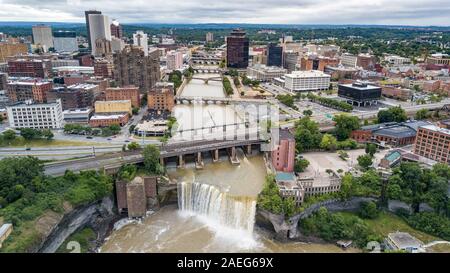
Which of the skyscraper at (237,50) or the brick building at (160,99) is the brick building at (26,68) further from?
the skyscraper at (237,50)

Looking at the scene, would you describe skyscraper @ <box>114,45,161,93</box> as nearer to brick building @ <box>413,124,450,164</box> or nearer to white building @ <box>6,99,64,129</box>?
white building @ <box>6,99,64,129</box>

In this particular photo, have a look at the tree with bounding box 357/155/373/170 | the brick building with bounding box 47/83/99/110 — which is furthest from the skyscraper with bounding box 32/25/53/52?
the tree with bounding box 357/155/373/170

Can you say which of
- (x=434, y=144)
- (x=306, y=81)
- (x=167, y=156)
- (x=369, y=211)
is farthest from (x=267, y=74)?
(x=369, y=211)

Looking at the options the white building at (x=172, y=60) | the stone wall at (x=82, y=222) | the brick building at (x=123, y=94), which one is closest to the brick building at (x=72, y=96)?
the brick building at (x=123, y=94)

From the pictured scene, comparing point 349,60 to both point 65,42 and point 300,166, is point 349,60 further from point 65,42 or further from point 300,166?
point 65,42
